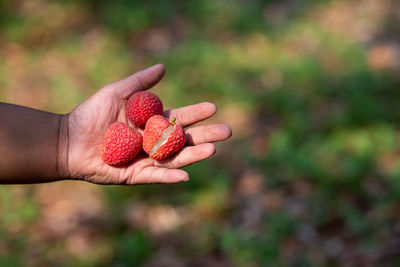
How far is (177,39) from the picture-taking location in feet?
17.6

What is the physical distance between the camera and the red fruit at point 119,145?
2242 millimetres

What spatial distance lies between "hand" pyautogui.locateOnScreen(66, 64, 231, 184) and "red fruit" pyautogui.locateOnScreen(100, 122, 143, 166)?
83 mm

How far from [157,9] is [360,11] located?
8.86 feet

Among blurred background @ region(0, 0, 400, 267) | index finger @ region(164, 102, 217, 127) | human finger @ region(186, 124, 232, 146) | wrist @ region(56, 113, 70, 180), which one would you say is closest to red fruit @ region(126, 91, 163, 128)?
index finger @ region(164, 102, 217, 127)

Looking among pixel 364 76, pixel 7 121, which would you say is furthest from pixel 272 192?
pixel 7 121

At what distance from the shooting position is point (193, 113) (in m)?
2.47

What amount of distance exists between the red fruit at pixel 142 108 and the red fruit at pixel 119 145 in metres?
0.15

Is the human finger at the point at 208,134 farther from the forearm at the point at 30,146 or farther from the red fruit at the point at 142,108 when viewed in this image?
the forearm at the point at 30,146

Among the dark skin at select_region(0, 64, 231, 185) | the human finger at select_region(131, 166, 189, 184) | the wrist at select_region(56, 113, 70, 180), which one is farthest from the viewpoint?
the wrist at select_region(56, 113, 70, 180)

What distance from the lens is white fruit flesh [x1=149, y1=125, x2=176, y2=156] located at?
224 cm

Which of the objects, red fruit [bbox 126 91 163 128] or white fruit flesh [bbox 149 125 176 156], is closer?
white fruit flesh [bbox 149 125 176 156]

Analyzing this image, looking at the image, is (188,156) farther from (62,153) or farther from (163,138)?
(62,153)

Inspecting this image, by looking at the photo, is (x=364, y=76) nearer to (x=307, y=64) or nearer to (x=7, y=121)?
(x=307, y=64)

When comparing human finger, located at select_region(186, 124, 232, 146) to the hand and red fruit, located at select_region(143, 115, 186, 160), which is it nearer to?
the hand
